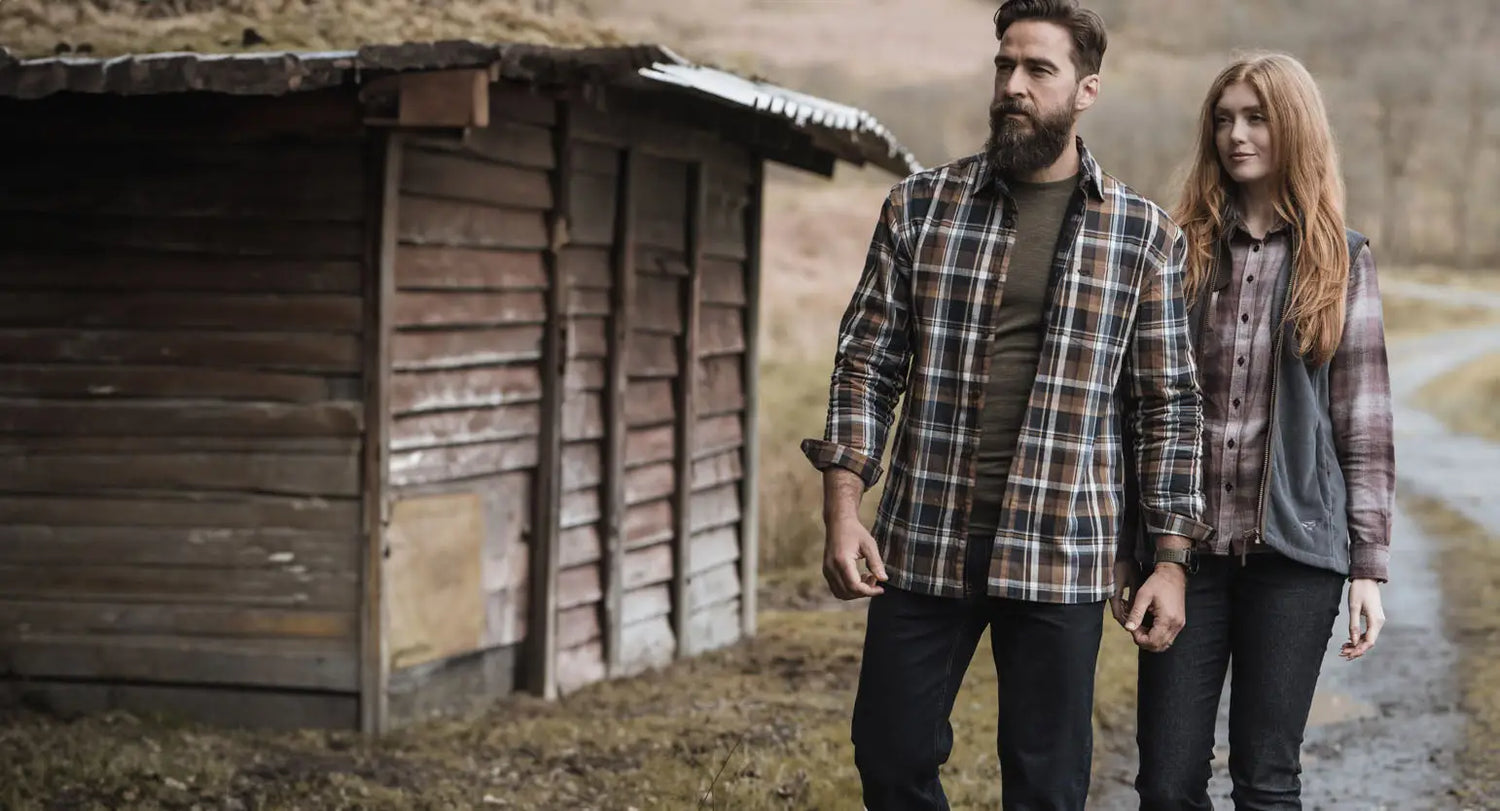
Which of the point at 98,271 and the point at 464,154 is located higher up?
the point at 464,154

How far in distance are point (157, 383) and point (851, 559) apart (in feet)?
15.7

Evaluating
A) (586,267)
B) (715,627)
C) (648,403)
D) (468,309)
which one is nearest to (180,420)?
(468,309)

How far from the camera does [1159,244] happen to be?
12.0 ft

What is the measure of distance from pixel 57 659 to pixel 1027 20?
18.3 feet

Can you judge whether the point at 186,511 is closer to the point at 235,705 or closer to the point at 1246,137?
the point at 235,705

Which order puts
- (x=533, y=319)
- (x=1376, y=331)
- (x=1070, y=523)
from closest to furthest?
(x=1070, y=523) → (x=1376, y=331) → (x=533, y=319)

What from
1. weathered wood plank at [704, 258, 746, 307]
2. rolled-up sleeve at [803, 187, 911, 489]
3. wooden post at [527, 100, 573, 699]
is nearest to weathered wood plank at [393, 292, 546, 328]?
wooden post at [527, 100, 573, 699]

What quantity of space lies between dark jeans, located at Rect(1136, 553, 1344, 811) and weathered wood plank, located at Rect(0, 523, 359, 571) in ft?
14.3

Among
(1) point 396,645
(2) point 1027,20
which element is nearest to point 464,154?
(1) point 396,645

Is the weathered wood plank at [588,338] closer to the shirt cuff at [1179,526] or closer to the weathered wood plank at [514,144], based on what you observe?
the weathered wood plank at [514,144]

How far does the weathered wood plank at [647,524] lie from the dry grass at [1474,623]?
4.26 metres

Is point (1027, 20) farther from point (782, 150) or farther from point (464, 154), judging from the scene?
point (782, 150)

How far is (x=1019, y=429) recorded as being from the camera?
141 inches

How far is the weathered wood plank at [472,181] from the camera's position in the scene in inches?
288
